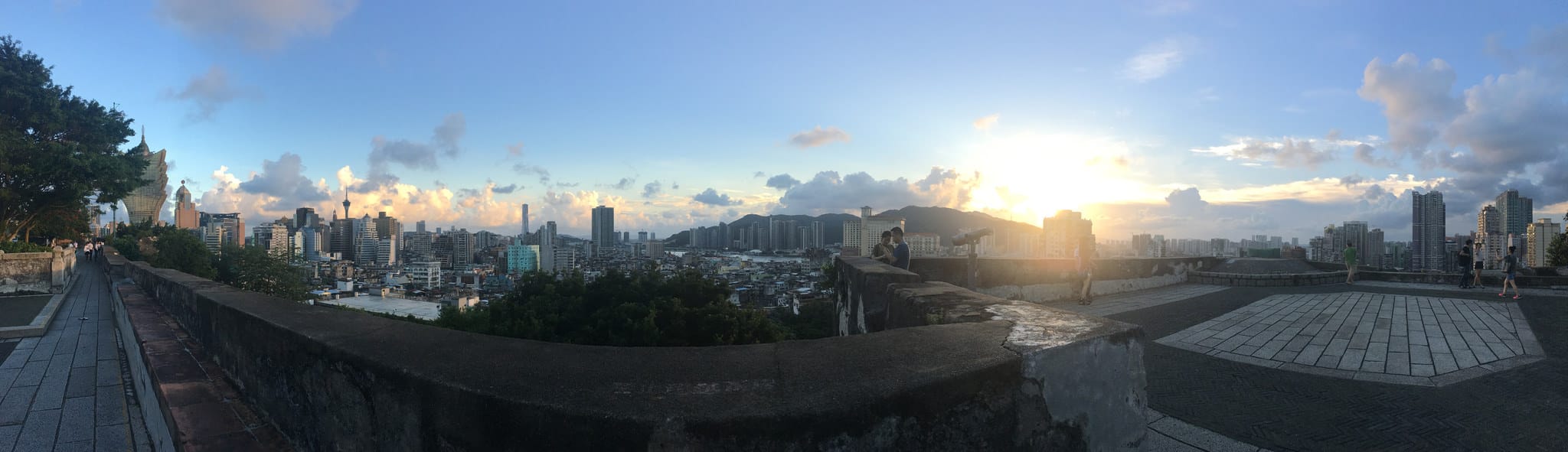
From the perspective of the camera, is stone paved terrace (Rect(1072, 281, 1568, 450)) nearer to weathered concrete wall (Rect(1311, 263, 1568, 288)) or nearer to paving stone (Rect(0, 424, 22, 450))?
paving stone (Rect(0, 424, 22, 450))

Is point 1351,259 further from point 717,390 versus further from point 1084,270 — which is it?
point 717,390

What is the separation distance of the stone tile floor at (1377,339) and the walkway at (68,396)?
9372mm

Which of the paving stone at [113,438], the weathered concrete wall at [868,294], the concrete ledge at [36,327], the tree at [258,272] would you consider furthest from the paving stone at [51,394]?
the tree at [258,272]

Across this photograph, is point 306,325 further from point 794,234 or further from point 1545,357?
point 794,234

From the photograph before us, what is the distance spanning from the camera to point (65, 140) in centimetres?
1922

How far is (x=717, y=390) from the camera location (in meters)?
1.50

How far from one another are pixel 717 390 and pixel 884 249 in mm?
7261

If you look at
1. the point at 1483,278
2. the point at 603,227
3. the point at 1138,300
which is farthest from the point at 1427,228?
the point at 603,227

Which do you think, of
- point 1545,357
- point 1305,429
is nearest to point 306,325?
point 1305,429

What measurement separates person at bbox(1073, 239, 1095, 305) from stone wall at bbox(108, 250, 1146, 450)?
8.23 metres

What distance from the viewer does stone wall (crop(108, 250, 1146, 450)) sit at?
1400 millimetres

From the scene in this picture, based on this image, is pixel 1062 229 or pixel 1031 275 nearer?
pixel 1031 275

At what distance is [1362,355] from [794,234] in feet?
345

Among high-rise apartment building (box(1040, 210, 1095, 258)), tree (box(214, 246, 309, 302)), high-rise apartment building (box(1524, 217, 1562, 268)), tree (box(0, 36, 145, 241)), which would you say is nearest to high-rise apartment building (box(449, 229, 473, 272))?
tree (box(214, 246, 309, 302))
